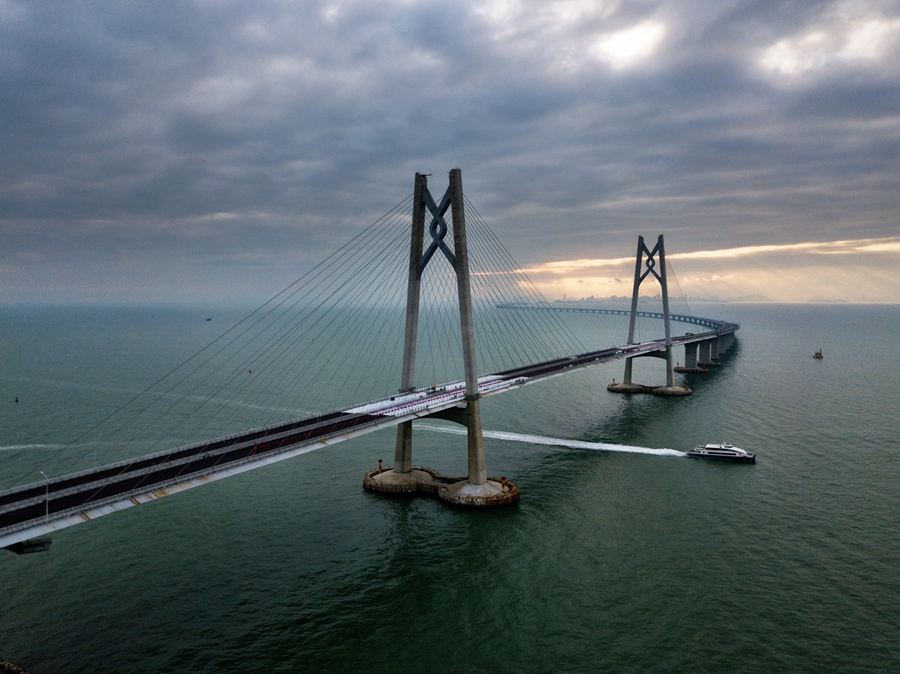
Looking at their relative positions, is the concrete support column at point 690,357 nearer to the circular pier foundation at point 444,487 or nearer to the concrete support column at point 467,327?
the circular pier foundation at point 444,487

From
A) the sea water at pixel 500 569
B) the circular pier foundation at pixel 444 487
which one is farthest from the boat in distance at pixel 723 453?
the circular pier foundation at pixel 444 487

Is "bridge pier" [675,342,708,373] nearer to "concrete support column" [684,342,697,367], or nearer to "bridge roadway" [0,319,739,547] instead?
"concrete support column" [684,342,697,367]

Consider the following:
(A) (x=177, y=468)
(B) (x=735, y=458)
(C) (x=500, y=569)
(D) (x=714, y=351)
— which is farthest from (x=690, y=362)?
(A) (x=177, y=468)

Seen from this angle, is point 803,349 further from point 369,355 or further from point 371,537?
point 371,537

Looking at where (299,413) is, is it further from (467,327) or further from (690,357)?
(690,357)

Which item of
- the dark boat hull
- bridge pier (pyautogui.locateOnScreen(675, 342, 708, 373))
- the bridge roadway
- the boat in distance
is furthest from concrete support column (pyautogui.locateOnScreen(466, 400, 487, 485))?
bridge pier (pyautogui.locateOnScreen(675, 342, 708, 373))
